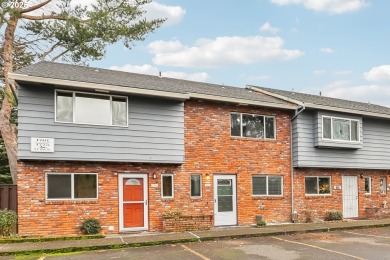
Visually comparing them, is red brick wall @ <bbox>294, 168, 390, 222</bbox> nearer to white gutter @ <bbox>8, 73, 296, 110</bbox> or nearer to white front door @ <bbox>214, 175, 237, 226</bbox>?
white front door @ <bbox>214, 175, 237, 226</bbox>

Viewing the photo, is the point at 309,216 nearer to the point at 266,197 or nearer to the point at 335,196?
the point at 266,197

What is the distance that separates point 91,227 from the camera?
44.7ft

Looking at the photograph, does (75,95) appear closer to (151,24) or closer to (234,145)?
(234,145)

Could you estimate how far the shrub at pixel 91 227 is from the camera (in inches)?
535

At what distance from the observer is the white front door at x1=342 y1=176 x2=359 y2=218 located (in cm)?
1992

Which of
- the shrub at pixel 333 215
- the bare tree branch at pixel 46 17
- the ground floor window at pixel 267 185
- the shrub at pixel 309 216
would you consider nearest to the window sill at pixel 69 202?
the ground floor window at pixel 267 185

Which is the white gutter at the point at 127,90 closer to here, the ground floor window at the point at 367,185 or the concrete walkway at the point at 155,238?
the concrete walkway at the point at 155,238

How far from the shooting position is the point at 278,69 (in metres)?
24.0

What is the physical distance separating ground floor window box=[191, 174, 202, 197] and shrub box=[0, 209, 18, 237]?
6.43 metres

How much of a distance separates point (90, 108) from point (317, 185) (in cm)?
1106

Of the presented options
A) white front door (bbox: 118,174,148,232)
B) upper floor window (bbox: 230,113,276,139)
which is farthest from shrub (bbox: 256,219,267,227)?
white front door (bbox: 118,174,148,232)

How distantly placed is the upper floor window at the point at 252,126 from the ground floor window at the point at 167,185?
3.49m

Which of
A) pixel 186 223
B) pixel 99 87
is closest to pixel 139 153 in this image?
pixel 99 87

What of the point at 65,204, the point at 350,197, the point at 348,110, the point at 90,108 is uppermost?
the point at 348,110
